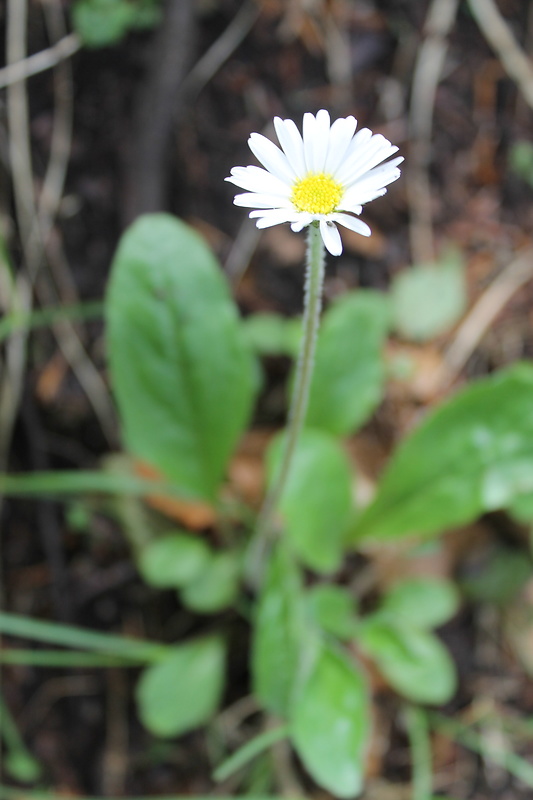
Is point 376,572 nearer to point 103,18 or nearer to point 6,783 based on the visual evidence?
point 6,783

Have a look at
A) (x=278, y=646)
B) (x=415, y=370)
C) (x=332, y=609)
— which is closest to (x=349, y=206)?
(x=278, y=646)

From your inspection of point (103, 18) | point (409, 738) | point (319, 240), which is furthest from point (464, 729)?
point (103, 18)

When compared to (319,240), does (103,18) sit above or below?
above

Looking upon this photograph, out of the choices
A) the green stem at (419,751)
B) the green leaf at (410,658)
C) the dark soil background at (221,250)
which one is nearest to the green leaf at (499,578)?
the dark soil background at (221,250)

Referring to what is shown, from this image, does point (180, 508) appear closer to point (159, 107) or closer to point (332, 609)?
point (332, 609)

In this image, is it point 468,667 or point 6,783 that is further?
point 468,667

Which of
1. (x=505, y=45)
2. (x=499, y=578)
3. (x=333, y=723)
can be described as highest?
(x=505, y=45)

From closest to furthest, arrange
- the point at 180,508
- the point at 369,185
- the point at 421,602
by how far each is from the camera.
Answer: the point at 369,185
the point at 421,602
the point at 180,508

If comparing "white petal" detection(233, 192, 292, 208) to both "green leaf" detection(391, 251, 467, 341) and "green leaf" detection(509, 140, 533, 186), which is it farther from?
"green leaf" detection(509, 140, 533, 186)
